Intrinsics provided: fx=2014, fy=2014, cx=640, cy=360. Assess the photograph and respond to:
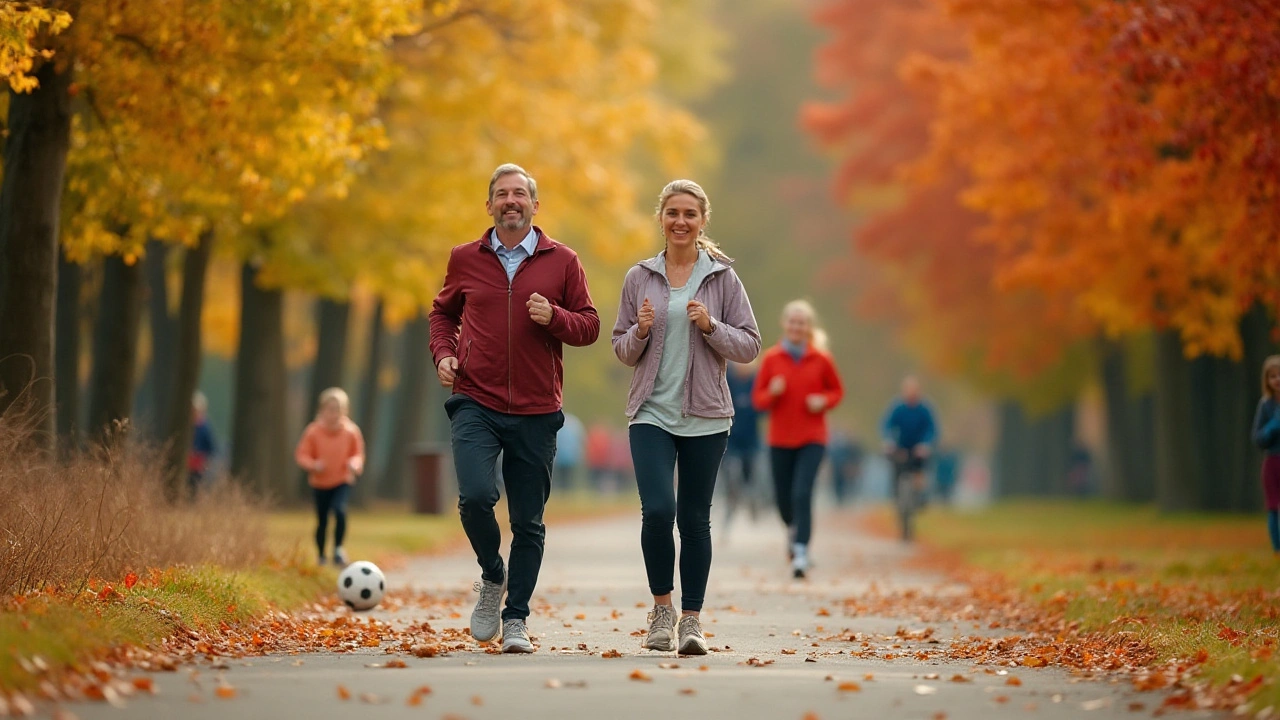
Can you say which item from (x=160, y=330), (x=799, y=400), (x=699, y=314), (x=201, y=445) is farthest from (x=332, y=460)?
(x=201, y=445)

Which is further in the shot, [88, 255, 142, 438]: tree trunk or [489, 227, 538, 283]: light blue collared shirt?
[88, 255, 142, 438]: tree trunk

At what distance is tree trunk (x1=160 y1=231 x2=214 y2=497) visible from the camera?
20969mm

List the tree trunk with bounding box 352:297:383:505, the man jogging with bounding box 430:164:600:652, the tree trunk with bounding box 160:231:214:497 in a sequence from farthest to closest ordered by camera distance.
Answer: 1. the tree trunk with bounding box 352:297:383:505
2. the tree trunk with bounding box 160:231:214:497
3. the man jogging with bounding box 430:164:600:652

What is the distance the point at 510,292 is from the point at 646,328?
70 cm

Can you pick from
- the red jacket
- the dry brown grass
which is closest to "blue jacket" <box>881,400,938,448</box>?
the red jacket

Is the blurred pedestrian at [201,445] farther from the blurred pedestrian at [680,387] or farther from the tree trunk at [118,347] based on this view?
the blurred pedestrian at [680,387]

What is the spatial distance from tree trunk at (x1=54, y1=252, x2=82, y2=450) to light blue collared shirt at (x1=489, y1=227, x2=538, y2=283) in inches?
480

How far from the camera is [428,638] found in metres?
10.8

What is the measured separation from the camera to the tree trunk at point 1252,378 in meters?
28.7

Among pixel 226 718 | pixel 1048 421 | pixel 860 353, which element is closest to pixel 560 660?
pixel 226 718

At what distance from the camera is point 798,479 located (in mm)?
16875

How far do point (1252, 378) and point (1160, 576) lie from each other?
1291cm

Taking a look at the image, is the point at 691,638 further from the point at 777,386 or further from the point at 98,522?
the point at 777,386

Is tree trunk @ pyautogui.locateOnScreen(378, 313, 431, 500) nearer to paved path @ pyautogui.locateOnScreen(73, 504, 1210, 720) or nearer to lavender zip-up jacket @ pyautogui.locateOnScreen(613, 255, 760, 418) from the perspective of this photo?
paved path @ pyautogui.locateOnScreen(73, 504, 1210, 720)
